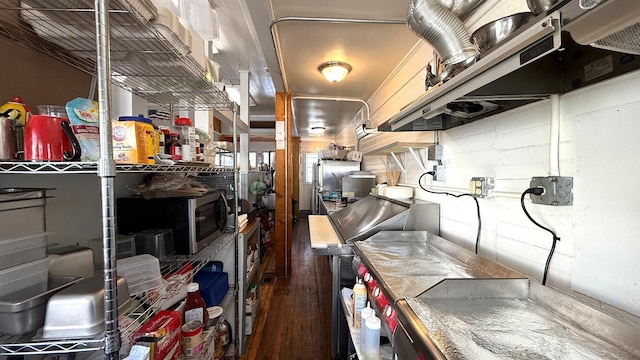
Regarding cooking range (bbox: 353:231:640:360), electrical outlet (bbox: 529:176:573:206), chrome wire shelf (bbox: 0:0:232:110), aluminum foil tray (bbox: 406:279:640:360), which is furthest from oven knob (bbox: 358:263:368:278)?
chrome wire shelf (bbox: 0:0:232:110)

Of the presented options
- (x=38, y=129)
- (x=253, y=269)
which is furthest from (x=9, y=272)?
(x=253, y=269)

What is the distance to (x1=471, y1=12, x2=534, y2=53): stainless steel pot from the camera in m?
0.84

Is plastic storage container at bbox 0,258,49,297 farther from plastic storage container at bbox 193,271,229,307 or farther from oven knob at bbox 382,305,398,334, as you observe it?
oven knob at bbox 382,305,398,334

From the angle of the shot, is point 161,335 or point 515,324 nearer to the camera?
point 515,324

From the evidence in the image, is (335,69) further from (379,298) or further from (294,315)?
(294,315)

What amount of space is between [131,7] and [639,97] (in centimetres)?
144

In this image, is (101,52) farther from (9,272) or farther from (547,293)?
(547,293)

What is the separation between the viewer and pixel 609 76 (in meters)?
0.78

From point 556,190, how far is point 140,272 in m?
1.60

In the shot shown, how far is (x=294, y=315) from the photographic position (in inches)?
102

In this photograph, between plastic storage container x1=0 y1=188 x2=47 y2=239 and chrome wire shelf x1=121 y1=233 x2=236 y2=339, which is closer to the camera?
plastic storage container x1=0 y1=188 x2=47 y2=239

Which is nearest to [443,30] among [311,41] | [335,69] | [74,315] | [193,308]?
[311,41]

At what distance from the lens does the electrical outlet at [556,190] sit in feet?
2.98

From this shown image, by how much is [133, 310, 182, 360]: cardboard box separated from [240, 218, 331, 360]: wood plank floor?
1116mm
